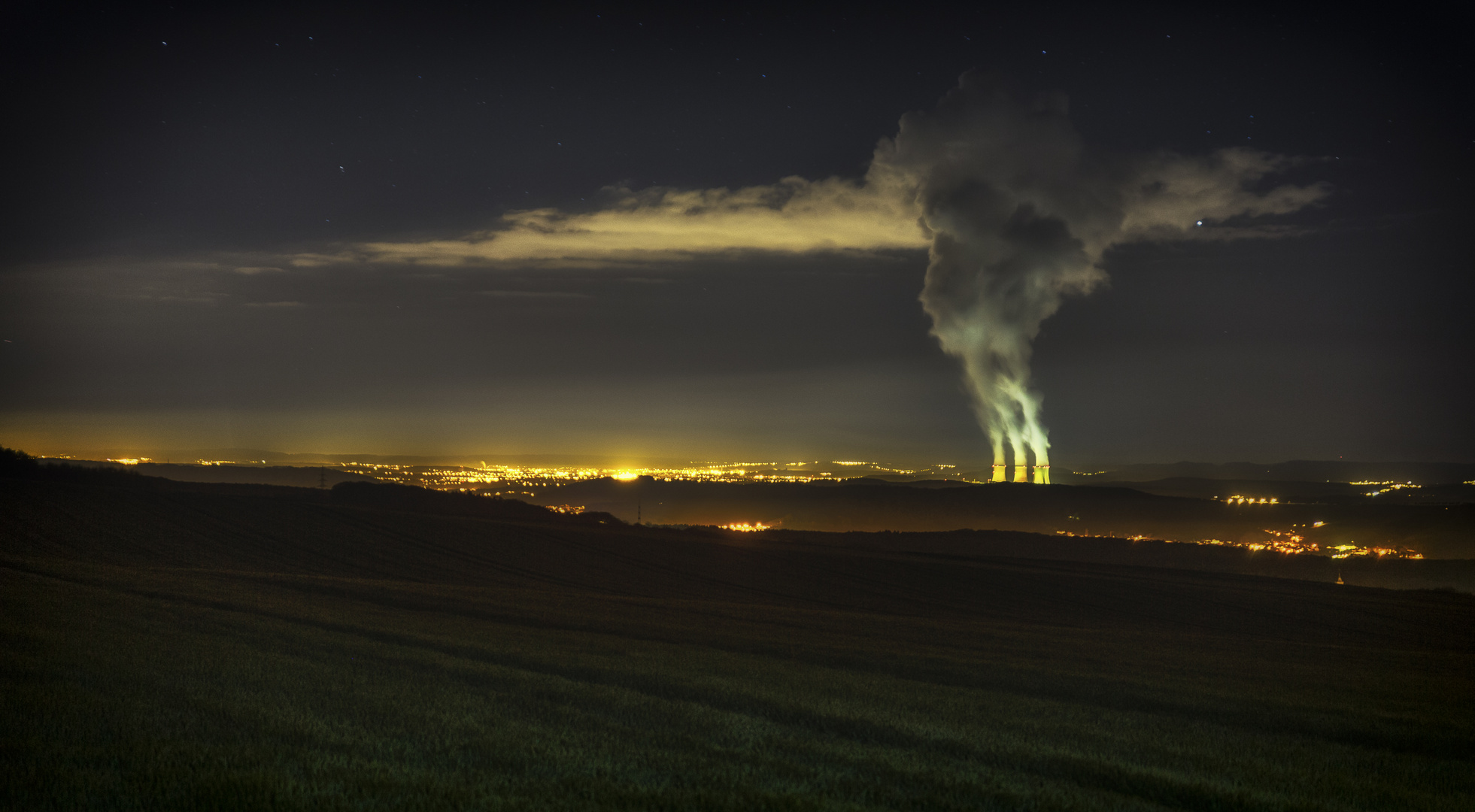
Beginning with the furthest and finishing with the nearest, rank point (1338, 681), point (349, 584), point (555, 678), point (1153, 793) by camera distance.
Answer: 1. point (349, 584)
2. point (1338, 681)
3. point (555, 678)
4. point (1153, 793)

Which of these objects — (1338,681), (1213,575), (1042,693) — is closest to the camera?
(1042,693)

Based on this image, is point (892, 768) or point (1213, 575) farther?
point (1213, 575)

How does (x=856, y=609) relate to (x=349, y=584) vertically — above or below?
below

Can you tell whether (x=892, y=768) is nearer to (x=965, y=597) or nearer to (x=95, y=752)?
(x=95, y=752)

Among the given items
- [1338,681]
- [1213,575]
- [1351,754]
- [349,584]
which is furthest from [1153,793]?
[1213,575]

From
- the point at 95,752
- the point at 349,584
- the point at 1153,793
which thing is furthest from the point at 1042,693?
the point at 349,584

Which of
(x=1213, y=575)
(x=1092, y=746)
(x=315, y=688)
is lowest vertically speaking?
(x=1213, y=575)
